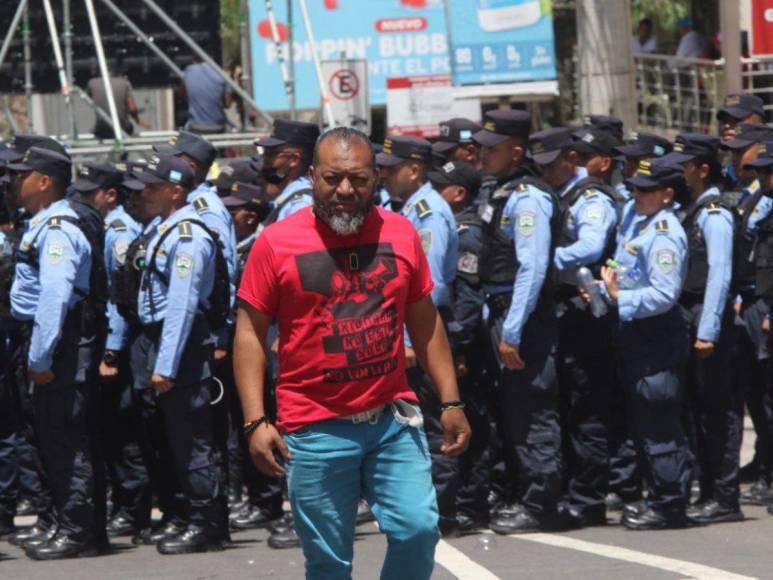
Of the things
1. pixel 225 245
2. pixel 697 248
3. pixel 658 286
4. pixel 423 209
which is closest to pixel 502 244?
pixel 423 209

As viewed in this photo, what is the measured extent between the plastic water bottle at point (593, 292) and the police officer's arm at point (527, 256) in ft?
1.14

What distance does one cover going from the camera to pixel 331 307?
21.2 feet

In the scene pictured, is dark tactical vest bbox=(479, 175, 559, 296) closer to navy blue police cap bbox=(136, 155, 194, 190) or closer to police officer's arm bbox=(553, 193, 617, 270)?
police officer's arm bbox=(553, 193, 617, 270)

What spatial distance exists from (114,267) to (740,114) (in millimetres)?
4488

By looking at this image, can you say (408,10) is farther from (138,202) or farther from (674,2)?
(138,202)

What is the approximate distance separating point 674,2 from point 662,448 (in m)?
18.3

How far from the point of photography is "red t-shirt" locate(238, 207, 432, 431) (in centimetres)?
646

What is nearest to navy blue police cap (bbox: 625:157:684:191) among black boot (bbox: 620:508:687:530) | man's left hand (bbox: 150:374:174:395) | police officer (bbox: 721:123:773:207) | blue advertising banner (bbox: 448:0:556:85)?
police officer (bbox: 721:123:773:207)

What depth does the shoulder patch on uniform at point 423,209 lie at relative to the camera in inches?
380

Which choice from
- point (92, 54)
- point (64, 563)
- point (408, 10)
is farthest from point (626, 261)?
point (408, 10)

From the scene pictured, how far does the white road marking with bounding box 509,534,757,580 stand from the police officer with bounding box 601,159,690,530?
1.68ft

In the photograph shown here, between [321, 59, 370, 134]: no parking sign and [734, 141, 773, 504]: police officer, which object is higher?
[321, 59, 370, 134]: no parking sign

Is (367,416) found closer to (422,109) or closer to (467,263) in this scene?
(467,263)

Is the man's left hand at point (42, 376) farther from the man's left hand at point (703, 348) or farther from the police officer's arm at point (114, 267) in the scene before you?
the man's left hand at point (703, 348)
